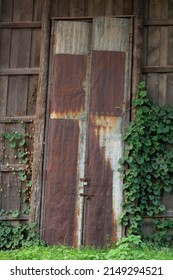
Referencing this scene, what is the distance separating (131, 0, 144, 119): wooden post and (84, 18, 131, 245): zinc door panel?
108mm

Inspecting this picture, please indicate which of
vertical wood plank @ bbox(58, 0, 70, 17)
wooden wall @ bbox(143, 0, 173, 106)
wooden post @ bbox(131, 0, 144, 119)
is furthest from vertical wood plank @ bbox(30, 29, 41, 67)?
wooden wall @ bbox(143, 0, 173, 106)

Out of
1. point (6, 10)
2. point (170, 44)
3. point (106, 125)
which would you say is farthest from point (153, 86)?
point (6, 10)

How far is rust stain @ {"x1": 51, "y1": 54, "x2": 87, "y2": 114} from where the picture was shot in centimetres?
910

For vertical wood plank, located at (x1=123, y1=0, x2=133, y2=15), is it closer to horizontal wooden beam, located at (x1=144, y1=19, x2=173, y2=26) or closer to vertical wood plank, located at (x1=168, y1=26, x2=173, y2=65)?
horizontal wooden beam, located at (x1=144, y1=19, x2=173, y2=26)

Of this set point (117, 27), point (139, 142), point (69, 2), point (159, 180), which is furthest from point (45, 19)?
point (159, 180)

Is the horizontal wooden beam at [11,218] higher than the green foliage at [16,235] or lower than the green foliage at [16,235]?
higher

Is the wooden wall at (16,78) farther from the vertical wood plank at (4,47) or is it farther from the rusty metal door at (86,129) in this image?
the rusty metal door at (86,129)

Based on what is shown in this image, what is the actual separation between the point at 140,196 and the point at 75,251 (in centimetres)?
129

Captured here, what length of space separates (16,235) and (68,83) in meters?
2.38

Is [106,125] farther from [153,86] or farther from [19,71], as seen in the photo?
[19,71]

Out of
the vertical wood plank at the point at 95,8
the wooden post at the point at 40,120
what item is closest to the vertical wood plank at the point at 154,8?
the vertical wood plank at the point at 95,8

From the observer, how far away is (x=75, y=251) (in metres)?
8.24

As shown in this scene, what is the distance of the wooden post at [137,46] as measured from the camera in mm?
9055

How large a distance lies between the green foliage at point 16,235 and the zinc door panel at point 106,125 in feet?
2.55
